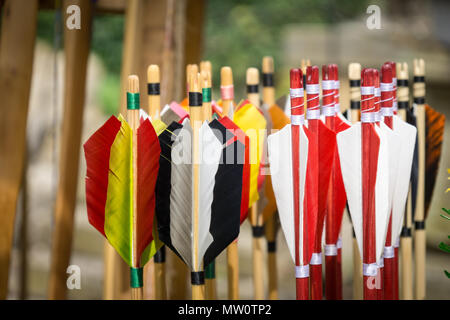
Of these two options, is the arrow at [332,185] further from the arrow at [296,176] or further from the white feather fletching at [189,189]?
the white feather fletching at [189,189]

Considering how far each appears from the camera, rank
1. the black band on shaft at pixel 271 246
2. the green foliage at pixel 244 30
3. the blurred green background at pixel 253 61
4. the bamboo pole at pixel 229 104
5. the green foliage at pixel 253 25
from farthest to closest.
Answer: the green foliage at pixel 244 30 < the green foliage at pixel 253 25 < the blurred green background at pixel 253 61 < the black band on shaft at pixel 271 246 < the bamboo pole at pixel 229 104

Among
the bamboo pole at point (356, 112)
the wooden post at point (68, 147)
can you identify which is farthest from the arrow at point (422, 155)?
the wooden post at point (68, 147)

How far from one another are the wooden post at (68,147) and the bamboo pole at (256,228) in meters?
0.46

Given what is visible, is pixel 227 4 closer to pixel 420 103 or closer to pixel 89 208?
pixel 420 103

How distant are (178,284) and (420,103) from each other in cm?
85

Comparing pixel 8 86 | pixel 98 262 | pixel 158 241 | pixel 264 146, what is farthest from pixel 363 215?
pixel 98 262

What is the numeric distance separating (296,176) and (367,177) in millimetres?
121

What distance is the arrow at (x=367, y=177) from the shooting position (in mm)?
874

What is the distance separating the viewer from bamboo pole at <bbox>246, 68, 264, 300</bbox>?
1155 millimetres

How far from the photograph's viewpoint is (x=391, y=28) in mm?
2510

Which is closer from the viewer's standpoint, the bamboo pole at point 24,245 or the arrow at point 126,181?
the arrow at point 126,181

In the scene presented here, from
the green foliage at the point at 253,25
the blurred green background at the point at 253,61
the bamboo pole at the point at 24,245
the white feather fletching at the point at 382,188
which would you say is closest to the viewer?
the white feather fletching at the point at 382,188

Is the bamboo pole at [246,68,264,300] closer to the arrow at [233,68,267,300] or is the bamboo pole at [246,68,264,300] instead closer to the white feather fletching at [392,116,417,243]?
the arrow at [233,68,267,300]

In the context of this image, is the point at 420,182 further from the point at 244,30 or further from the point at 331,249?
the point at 244,30
